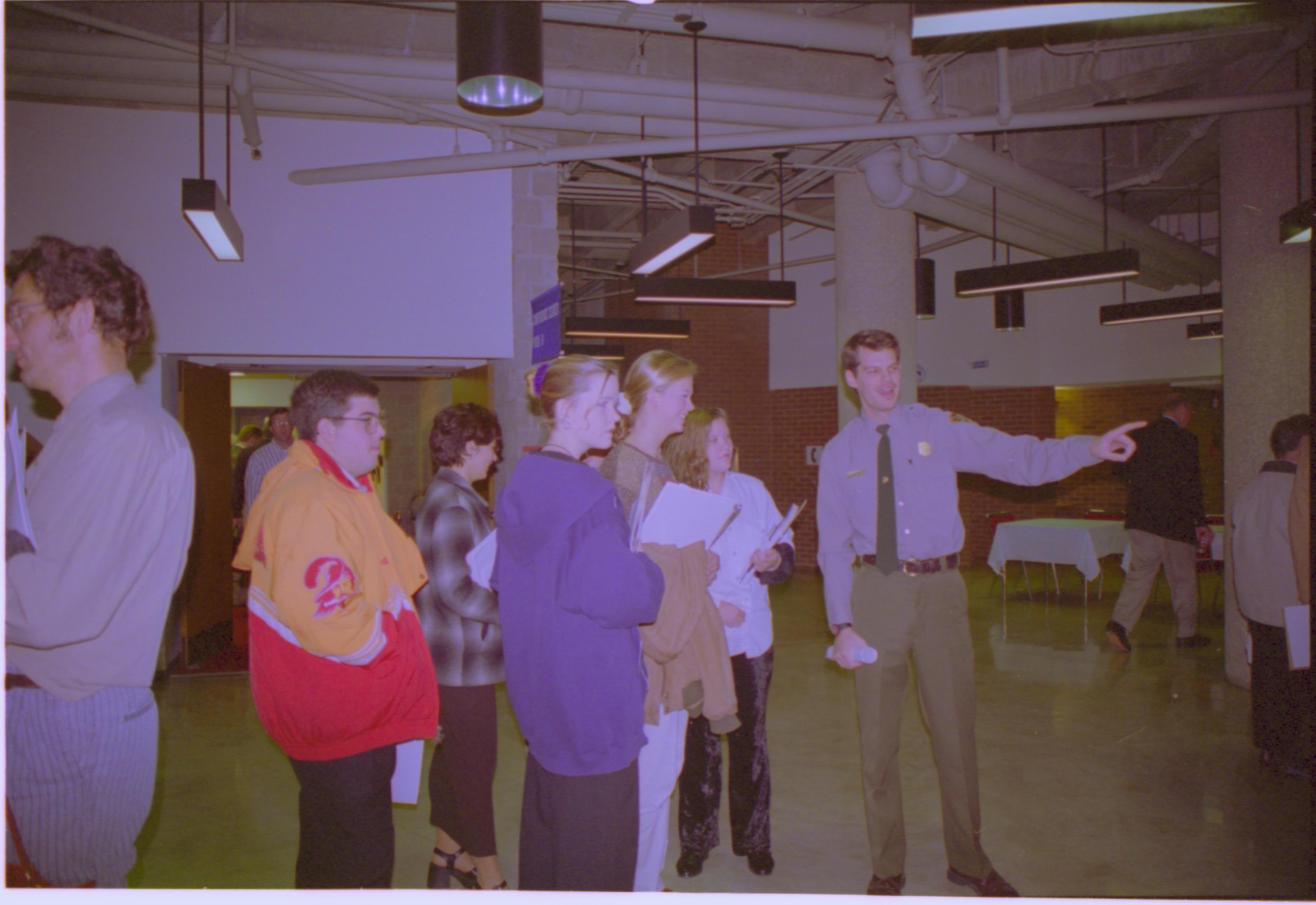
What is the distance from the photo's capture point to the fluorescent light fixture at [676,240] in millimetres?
5324

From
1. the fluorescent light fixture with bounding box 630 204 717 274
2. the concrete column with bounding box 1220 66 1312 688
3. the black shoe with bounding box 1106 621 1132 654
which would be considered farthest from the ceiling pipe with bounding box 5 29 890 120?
the black shoe with bounding box 1106 621 1132 654

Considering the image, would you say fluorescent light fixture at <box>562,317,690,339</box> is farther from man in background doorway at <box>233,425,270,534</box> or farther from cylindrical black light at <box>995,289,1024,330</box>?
cylindrical black light at <box>995,289,1024,330</box>

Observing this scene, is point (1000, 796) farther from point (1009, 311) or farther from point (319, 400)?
point (1009, 311)

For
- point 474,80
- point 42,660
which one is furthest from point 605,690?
point 474,80

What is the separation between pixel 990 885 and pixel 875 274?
18.1ft

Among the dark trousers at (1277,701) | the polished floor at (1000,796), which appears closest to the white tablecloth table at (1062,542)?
the polished floor at (1000,796)

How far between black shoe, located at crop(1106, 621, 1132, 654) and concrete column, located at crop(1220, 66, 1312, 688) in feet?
2.94

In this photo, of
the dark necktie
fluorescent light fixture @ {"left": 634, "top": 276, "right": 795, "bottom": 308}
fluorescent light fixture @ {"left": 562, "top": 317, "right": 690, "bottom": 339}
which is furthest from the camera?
fluorescent light fixture @ {"left": 562, "top": 317, "right": 690, "bottom": 339}

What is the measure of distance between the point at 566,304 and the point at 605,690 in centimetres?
1288

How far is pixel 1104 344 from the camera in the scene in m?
11.2

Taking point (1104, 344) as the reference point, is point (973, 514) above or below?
below

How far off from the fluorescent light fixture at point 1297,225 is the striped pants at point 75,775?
549cm

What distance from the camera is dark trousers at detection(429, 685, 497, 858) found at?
9.23 feet

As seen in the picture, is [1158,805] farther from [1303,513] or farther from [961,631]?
[961,631]
